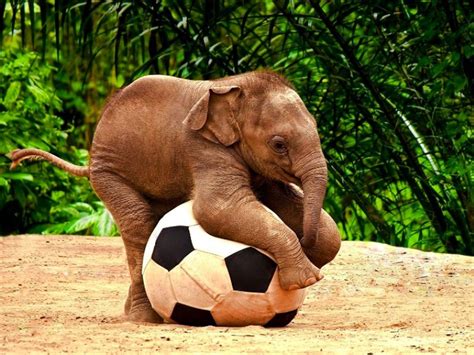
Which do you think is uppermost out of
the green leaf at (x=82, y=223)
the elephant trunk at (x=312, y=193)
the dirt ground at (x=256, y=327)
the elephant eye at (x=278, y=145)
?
A: the elephant eye at (x=278, y=145)

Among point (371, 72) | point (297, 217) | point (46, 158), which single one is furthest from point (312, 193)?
point (371, 72)

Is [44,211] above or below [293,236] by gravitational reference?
below

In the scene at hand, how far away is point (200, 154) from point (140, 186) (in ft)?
1.45

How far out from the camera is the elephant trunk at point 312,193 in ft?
16.8

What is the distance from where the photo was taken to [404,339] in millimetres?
4938

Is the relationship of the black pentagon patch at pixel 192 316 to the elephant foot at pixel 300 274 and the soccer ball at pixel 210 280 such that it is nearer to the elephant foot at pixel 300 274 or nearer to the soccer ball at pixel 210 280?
the soccer ball at pixel 210 280

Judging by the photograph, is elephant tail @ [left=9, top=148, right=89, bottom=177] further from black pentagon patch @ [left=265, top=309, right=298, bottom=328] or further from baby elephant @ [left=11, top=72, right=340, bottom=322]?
black pentagon patch @ [left=265, top=309, right=298, bottom=328]

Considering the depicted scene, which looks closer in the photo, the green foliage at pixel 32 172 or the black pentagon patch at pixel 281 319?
the black pentagon patch at pixel 281 319

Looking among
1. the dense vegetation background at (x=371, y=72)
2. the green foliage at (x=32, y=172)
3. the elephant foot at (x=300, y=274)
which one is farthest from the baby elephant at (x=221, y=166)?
the green foliage at (x=32, y=172)

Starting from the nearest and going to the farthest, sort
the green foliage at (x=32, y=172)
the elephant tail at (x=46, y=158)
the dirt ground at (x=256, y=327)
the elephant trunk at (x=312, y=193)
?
the dirt ground at (x=256, y=327) → the elephant trunk at (x=312, y=193) → the elephant tail at (x=46, y=158) → the green foliage at (x=32, y=172)

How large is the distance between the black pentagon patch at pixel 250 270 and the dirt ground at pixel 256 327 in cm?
19

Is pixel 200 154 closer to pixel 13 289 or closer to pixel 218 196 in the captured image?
pixel 218 196

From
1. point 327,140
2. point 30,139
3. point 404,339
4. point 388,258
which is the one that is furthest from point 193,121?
point 30,139

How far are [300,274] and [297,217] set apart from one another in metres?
0.44
